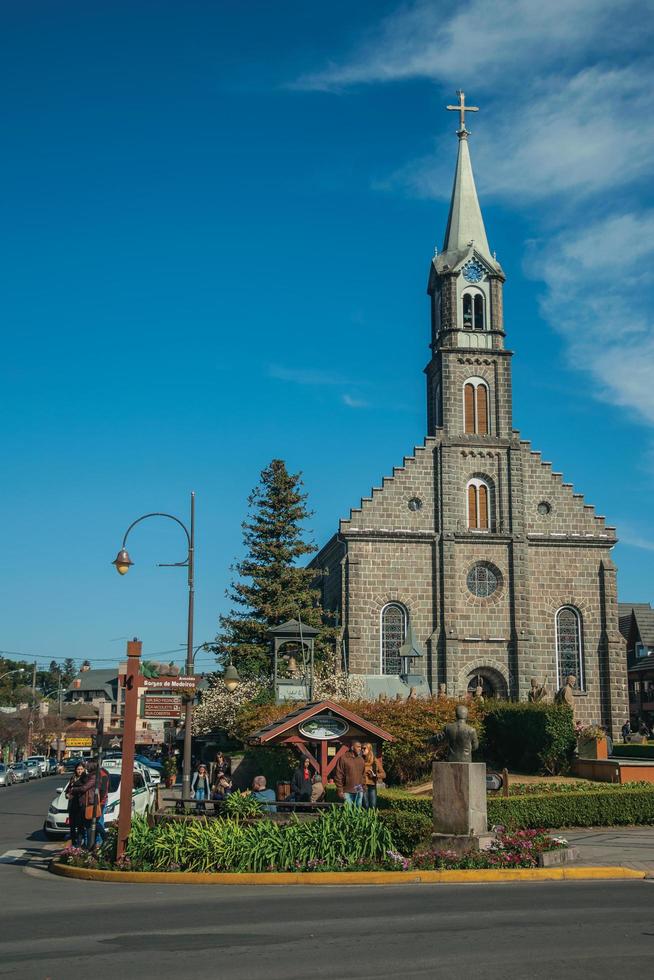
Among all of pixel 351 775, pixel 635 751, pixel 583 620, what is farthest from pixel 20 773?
pixel 351 775

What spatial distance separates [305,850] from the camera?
1617 centimetres

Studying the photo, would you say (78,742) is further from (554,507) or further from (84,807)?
(84,807)

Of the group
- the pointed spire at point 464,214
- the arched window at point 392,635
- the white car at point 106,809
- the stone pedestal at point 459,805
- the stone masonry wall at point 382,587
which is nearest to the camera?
the stone pedestal at point 459,805

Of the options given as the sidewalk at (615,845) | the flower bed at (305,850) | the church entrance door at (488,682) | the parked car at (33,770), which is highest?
the church entrance door at (488,682)

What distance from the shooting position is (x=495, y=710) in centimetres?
3181

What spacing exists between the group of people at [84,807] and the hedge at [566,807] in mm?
5839

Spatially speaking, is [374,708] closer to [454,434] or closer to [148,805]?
[148,805]

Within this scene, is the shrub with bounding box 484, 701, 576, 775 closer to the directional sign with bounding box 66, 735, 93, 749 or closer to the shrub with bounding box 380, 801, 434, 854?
the shrub with bounding box 380, 801, 434, 854

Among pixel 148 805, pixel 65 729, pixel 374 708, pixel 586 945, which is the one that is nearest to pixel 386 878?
pixel 586 945

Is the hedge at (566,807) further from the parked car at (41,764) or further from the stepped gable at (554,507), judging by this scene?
the parked car at (41,764)

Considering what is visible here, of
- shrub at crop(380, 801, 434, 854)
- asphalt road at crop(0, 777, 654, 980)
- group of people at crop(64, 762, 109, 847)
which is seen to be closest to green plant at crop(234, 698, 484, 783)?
group of people at crop(64, 762, 109, 847)

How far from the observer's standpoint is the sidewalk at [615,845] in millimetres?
16656

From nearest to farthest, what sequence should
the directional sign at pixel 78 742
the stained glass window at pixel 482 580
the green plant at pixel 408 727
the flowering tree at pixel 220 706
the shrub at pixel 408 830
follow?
the shrub at pixel 408 830, the green plant at pixel 408 727, the flowering tree at pixel 220 706, the stained glass window at pixel 482 580, the directional sign at pixel 78 742

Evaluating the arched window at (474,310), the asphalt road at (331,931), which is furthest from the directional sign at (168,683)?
the arched window at (474,310)
